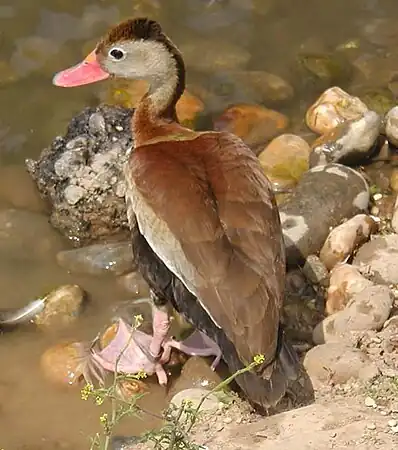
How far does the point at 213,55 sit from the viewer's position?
21.7ft

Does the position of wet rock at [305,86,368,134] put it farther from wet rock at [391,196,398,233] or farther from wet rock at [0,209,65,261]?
wet rock at [0,209,65,261]

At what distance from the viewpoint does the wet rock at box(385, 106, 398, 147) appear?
541 cm

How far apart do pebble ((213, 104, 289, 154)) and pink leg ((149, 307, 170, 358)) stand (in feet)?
6.05

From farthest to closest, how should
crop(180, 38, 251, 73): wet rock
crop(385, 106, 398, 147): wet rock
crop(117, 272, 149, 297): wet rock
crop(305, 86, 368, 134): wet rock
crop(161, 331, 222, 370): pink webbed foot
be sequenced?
crop(180, 38, 251, 73): wet rock
crop(305, 86, 368, 134): wet rock
crop(385, 106, 398, 147): wet rock
crop(117, 272, 149, 297): wet rock
crop(161, 331, 222, 370): pink webbed foot

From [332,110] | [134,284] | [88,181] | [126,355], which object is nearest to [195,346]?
[126,355]

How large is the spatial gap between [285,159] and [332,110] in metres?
0.61

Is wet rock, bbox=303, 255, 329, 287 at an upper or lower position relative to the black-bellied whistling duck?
lower

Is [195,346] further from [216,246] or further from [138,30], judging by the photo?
[138,30]

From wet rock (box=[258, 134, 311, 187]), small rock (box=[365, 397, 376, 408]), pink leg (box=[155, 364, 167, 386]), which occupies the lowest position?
pink leg (box=[155, 364, 167, 386])

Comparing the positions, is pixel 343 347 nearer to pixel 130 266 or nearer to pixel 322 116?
pixel 130 266

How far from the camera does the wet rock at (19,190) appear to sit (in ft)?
17.3

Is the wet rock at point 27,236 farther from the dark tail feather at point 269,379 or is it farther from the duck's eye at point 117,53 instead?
the dark tail feather at point 269,379

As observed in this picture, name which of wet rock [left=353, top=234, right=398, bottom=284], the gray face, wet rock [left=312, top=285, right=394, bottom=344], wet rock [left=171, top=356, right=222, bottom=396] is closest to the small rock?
wet rock [left=312, top=285, right=394, bottom=344]

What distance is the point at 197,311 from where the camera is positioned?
12.0 feet
